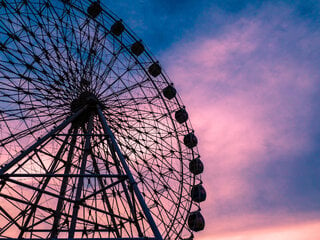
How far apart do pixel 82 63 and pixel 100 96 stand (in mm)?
2360

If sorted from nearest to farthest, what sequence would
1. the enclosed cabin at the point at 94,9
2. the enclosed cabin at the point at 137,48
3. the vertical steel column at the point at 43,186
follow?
1. the vertical steel column at the point at 43,186
2. the enclosed cabin at the point at 94,9
3. the enclosed cabin at the point at 137,48

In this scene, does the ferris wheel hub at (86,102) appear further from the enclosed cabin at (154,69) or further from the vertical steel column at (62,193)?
the enclosed cabin at (154,69)

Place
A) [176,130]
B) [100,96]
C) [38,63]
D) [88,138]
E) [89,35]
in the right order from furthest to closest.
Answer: [176,130] < [89,35] < [100,96] < [38,63] < [88,138]

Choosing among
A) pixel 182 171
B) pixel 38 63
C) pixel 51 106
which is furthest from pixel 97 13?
pixel 182 171

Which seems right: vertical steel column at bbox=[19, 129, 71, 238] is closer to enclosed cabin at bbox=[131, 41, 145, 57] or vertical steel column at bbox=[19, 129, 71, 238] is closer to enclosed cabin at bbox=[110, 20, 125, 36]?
enclosed cabin at bbox=[131, 41, 145, 57]

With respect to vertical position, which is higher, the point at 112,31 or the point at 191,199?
the point at 112,31

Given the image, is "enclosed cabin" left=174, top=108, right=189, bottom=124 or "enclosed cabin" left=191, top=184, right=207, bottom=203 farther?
"enclosed cabin" left=174, top=108, right=189, bottom=124

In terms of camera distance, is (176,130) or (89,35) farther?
(176,130)

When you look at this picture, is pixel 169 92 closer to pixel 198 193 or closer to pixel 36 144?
pixel 198 193

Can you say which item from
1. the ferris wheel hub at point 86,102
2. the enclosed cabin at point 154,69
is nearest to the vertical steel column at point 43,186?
the ferris wheel hub at point 86,102

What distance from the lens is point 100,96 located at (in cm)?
1670

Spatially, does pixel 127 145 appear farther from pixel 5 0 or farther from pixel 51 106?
pixel 5 0

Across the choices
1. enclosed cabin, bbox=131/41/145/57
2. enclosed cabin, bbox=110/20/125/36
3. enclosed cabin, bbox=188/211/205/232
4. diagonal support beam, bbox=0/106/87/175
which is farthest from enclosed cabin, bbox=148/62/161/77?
enclosed cabin, bbox=188/211/205/232

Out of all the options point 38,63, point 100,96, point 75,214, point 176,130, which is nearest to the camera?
point 75,214
